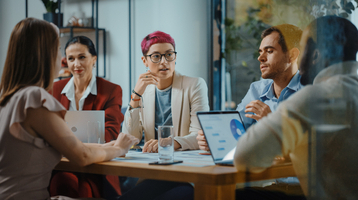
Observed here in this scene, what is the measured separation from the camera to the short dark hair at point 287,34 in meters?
1.06

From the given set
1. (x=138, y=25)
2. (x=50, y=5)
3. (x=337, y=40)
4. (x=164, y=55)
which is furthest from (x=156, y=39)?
(x=50, y=5)

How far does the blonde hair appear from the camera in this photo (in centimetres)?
110

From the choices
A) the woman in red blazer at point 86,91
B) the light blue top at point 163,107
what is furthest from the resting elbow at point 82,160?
the light blue top at point 163,107

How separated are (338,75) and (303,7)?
0.80ft

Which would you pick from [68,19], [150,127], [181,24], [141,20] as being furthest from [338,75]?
[68,19]

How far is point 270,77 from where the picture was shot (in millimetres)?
1739

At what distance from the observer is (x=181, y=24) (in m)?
3.25

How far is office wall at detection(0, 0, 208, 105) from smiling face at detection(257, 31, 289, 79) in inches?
60.7

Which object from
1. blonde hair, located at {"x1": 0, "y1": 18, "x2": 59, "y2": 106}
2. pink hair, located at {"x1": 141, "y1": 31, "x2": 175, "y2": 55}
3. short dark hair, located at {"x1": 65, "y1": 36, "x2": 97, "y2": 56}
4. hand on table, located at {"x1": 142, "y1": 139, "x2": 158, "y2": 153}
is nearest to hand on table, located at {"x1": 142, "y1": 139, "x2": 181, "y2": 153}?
hand on table, located at {"x1": 142, "y1": 139, "x2": 158, "y2": 153}

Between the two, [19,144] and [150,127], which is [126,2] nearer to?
[150,127]

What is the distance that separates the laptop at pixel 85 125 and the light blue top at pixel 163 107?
653 mm

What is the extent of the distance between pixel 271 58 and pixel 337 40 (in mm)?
726

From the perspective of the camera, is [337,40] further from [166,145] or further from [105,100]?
[105,100]

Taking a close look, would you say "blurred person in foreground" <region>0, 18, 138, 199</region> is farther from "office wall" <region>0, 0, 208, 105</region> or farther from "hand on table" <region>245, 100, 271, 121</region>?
"office wall" <region>0, 0, 208, 105</region>
